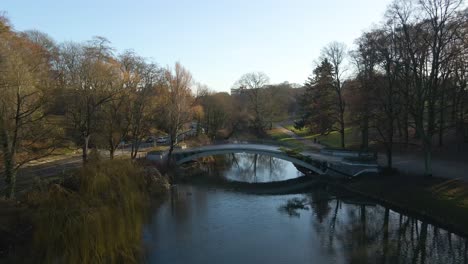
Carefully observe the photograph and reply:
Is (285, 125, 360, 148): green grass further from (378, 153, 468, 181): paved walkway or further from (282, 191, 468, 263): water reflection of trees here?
(282, 191, 468, 263): water reflection of trees

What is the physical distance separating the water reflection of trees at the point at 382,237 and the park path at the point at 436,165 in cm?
525

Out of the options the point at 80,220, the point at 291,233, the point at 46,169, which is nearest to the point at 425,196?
the point at 291,233

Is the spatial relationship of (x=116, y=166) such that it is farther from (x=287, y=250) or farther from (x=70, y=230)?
(x=287, y=250)

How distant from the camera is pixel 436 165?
2531 centimetres

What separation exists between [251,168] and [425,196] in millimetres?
21895

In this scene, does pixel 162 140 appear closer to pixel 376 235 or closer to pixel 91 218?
pixel 376 235

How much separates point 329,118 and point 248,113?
2008 cm

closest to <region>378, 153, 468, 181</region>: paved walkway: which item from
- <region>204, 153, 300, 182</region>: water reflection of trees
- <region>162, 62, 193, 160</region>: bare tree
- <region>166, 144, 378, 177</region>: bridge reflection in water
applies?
<region>166, 144, 378, 177</region>: bridge reflection in water

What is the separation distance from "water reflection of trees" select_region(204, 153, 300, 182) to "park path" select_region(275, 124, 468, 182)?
951 centimetres

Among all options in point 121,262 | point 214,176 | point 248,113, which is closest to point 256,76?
point 248,113

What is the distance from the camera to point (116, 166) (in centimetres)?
1367

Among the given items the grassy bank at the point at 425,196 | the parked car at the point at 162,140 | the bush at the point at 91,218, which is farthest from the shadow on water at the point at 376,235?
the parked car at the point at 162,140

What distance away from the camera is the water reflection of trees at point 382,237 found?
14.2m

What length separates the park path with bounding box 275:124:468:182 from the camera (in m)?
22.5
